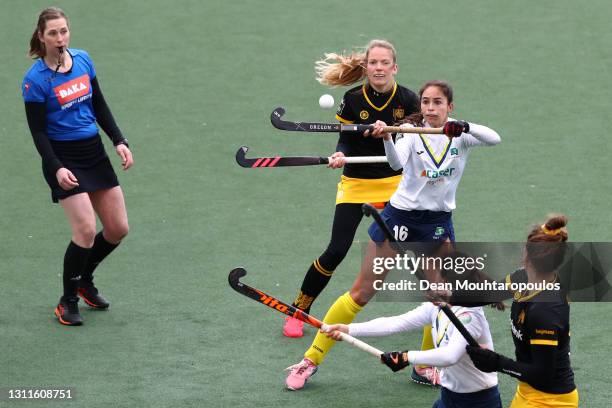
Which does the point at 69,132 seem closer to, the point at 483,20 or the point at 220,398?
the point at 220,398

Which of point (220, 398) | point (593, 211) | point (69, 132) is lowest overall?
point (220, 398)

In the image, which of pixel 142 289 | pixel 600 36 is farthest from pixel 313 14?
pixel 142 289

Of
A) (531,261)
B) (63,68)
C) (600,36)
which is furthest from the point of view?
(600,36)

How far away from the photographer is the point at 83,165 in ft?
22.8

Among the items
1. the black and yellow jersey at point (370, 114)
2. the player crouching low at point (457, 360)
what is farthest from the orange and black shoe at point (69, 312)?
the player crouching low at point (457, 360)

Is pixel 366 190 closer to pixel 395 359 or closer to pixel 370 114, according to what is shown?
pixel 370 114

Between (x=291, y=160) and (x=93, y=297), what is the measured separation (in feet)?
5.69

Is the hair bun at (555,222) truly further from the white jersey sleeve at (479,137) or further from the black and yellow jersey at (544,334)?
the white jersey sleeve at (479,137)

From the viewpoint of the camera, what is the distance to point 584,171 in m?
8.95

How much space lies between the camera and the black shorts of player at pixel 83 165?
689 centimetres

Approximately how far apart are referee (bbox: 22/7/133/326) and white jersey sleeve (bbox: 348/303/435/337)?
205 cm

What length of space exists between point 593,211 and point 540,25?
10.5ft

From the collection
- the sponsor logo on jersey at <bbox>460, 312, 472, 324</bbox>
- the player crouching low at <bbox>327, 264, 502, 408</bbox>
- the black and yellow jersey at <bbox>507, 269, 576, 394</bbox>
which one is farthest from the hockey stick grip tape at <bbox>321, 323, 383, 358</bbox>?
the black and yellow jersey at <bbox>507, 269, 576, 394</bbox>

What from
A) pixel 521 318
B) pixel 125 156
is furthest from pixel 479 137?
pixel 125 156
